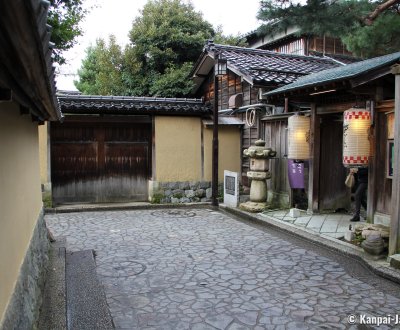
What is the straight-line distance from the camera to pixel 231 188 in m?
13.9

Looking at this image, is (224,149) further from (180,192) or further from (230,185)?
(180,192)

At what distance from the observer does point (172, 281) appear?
668cm

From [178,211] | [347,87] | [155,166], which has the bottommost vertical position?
[178,211]

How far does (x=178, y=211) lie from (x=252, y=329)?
29.3ft

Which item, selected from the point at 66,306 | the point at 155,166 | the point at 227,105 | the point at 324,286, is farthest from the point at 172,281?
the point at 227,105

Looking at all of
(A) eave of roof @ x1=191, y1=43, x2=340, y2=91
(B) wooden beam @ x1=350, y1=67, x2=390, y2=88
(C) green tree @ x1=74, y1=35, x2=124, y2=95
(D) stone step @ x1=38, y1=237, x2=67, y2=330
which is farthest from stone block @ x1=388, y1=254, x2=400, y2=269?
(C) green tree @ x1=74, y1=35, x2=124, y2=95

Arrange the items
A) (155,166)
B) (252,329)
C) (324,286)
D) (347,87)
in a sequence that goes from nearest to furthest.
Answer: (252,329), (324,286), (347,87), (155,166)

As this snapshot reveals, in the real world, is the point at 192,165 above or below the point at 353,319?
above

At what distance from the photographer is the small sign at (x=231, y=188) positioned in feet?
44.4

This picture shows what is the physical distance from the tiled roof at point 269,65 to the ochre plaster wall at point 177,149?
286 centimetres

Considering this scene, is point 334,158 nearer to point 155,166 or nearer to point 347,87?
point 347,87

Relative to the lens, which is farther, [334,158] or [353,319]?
[334,158]

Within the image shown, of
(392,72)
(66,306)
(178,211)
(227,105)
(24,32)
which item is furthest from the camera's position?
(227,105)

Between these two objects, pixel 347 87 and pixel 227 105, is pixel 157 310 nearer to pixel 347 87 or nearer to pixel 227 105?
pixel 347 87
